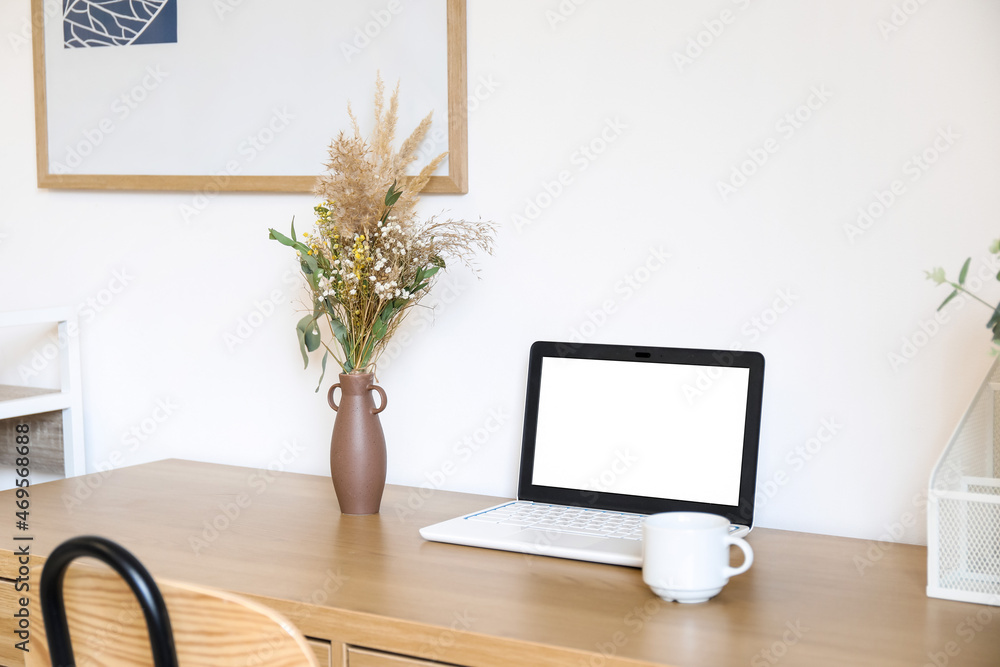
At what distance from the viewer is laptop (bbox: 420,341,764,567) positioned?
123 centimetres

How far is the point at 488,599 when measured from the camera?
1.00 metres

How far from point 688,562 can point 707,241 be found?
526 mm

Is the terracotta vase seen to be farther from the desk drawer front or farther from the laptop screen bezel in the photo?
the desk drawer front

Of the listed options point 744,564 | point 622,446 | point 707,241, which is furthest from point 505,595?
→ point 707,241

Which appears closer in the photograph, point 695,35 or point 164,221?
point 695,35

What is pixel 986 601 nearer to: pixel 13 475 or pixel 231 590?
pixel 231 590

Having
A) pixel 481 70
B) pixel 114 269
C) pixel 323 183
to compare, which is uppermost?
pixel 481 70

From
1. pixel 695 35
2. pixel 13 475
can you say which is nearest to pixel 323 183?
pixel 695 35

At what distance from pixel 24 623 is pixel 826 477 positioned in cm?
99

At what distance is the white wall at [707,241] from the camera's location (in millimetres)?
1198

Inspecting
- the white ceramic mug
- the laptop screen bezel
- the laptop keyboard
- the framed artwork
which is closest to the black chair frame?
the white ceramic mug

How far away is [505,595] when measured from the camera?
3.33ft

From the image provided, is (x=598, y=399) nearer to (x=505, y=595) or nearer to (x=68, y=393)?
A: (x=505, y=595)

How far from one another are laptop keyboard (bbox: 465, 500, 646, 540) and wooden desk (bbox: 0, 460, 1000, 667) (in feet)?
0.29
